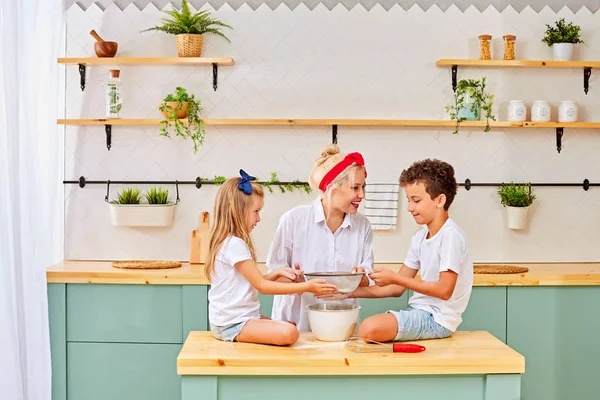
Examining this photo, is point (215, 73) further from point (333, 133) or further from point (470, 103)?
point (470, 103)

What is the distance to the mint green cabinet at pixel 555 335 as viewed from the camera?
386cm

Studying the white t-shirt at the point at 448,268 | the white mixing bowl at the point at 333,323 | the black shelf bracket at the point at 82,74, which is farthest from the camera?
the black shelf bracket at the point at 82,74

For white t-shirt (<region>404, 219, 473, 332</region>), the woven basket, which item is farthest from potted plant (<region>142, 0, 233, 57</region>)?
white t-shirt (<region>404, 219, 473, 332</region>)

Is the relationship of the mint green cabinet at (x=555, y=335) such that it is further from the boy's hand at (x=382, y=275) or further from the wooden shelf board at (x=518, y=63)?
the boy's hand at (x=382, y=275)

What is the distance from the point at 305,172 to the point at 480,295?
1204 millimetres

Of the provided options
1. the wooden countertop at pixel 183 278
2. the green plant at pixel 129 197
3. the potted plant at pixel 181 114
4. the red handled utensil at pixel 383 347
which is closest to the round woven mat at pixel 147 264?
the wooden countertop at pixel 183 278

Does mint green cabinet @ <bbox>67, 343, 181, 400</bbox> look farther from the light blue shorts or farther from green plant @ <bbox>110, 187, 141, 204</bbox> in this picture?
the light blue shorts

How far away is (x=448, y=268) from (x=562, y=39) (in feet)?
7.49

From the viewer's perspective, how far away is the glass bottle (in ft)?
14.1

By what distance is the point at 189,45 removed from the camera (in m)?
4.25

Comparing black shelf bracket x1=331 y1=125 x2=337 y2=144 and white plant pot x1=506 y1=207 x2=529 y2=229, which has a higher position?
black shelf bracket x1=331 y1=125 x2=337 y2=144

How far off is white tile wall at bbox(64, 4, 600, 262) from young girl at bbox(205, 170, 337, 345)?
168 cm

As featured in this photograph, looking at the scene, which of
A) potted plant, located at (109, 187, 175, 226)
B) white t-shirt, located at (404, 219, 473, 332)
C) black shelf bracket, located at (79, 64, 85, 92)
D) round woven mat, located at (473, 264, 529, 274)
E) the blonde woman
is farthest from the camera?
black shelf bracket, located at (79, 64, 85, 92)

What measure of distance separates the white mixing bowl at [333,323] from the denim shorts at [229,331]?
0.24 meters
